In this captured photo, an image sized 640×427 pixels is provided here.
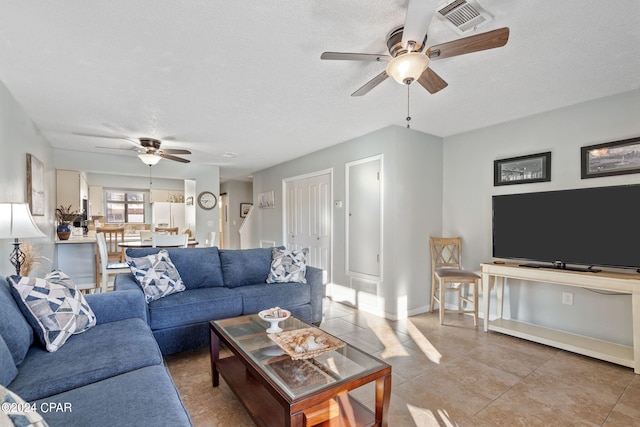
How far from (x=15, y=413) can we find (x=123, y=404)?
2.03 ft

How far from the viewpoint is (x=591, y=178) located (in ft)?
9.75

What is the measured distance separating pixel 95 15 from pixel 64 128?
9.50 feet

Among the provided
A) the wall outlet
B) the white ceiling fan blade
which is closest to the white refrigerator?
the white ceiling fan blade

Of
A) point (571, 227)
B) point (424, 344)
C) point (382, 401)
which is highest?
point (571, 227)

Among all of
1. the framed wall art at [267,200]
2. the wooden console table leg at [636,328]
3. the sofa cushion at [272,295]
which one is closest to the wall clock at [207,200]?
the framed wall art at [267,200]

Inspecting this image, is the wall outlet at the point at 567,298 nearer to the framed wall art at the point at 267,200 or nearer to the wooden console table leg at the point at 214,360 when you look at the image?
the wooden console table leg at the point at 214,360

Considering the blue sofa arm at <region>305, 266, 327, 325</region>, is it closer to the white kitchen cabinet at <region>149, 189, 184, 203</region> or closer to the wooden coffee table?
the wooden coffee table

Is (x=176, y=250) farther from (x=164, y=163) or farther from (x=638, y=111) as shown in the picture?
(x=638, y=111)

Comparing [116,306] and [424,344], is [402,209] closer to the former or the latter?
[424,344]

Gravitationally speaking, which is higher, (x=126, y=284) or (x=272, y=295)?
Result: (x=126, y=284)

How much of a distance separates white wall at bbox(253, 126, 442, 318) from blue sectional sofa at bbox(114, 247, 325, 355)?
1037 millimetres

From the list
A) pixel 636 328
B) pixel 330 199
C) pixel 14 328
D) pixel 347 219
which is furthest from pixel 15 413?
pixel 330 199

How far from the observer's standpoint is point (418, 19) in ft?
4.91

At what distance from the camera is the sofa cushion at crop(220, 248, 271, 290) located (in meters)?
3.28
